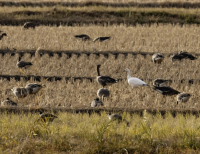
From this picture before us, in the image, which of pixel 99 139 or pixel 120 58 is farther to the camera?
pixel 120 58

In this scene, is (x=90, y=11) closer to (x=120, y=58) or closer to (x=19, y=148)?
(x=120, y=58)

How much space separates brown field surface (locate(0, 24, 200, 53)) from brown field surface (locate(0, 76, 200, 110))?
4.31 meters

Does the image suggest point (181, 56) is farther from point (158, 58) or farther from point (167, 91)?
point (167, 91)

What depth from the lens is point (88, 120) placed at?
25.3 feet

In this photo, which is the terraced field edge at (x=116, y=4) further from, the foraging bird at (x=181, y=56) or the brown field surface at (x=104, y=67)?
the foraging bird at (x=181, y=56)

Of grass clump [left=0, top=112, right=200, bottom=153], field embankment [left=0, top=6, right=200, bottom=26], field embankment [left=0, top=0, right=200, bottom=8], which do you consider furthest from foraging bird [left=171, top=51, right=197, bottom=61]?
field embankment [left=0, top=0, right=200, bottom=8]

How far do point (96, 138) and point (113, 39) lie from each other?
1144cm

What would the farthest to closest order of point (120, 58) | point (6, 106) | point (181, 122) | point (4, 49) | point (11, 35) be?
point (11, 35)
point (4, 49)
point (120, 58)
point (6, 106)
point (181, 122)

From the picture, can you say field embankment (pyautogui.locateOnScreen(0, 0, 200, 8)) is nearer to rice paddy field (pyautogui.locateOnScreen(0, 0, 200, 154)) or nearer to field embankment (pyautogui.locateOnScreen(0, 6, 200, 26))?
rice paddy field (pyautogui.locateOnScreen(0, 0, 200, 154))

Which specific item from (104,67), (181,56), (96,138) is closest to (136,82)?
(104,67)

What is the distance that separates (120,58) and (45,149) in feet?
27.3

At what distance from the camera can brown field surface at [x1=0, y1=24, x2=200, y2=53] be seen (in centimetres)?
1596

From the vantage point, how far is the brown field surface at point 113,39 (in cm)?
1596

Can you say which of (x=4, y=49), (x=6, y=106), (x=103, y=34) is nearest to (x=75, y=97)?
(x=6, y=106)
